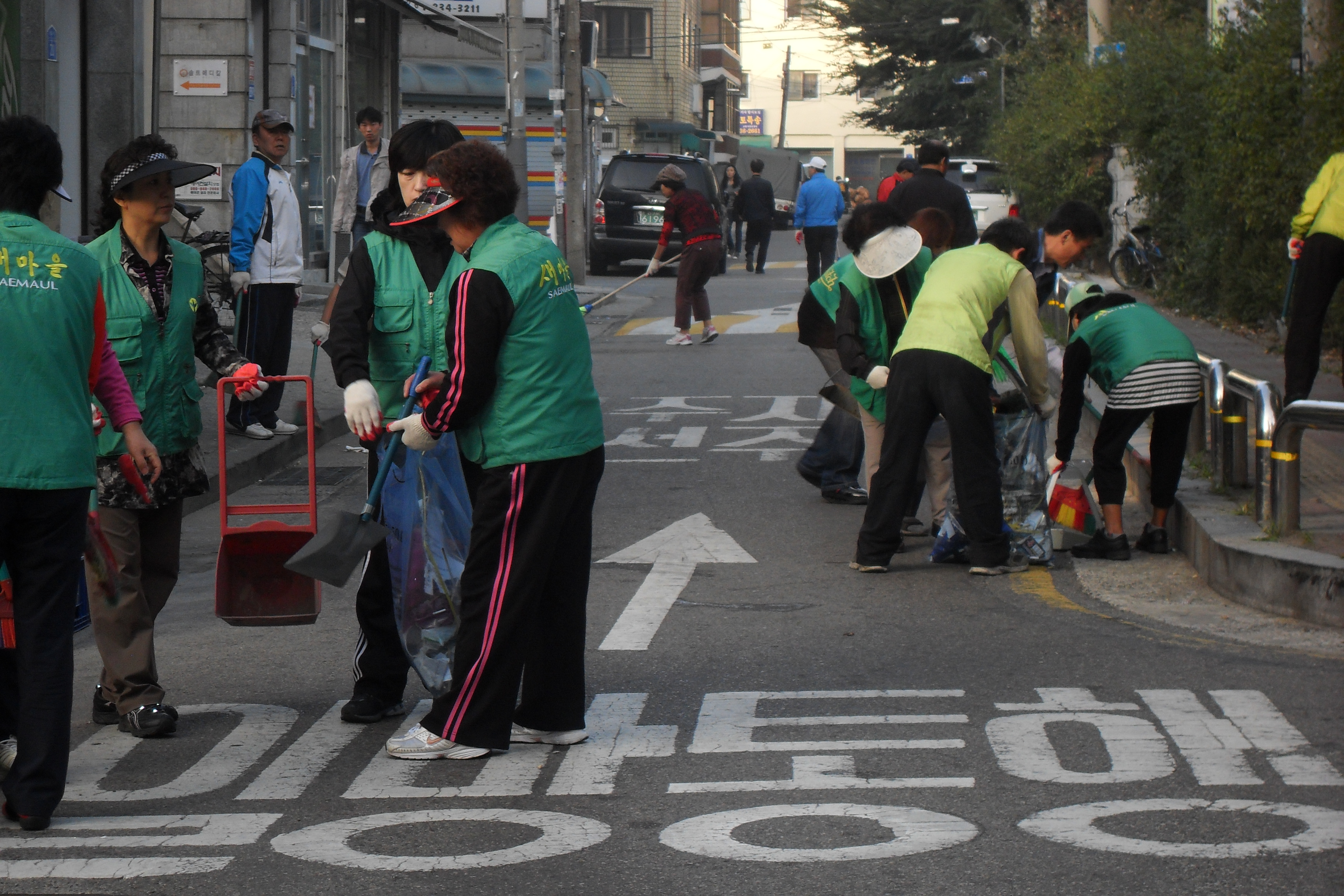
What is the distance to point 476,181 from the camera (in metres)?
4.70

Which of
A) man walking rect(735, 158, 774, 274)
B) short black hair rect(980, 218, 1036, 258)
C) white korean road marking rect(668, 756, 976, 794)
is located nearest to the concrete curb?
short black hair rect(980, 218, 1036, 258)

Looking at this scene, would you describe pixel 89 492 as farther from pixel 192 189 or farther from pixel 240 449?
pixel 192 189

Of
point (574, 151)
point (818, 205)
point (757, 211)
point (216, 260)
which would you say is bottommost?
point (216, 260)

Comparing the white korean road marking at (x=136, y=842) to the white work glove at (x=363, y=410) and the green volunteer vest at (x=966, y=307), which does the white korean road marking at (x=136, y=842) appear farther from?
the green volunteer vest at (x=966, y=307)

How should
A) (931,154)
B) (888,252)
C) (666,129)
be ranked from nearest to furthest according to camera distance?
(888,252), (931,154), (666,129)

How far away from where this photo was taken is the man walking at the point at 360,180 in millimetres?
11258

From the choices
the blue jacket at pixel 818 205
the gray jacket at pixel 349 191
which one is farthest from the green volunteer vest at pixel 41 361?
the blue jacket at pixel 818 205

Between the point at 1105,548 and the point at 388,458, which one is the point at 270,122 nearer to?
the point at 1105,548

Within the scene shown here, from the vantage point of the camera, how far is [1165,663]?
19.1ft

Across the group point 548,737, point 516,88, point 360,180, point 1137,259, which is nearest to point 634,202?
point 516,88

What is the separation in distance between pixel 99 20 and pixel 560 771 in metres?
10.1

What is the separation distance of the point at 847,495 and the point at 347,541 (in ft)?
16.2

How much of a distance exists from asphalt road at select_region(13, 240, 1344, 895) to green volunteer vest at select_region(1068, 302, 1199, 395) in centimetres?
92

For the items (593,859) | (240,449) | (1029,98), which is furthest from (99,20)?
(1029,98)
